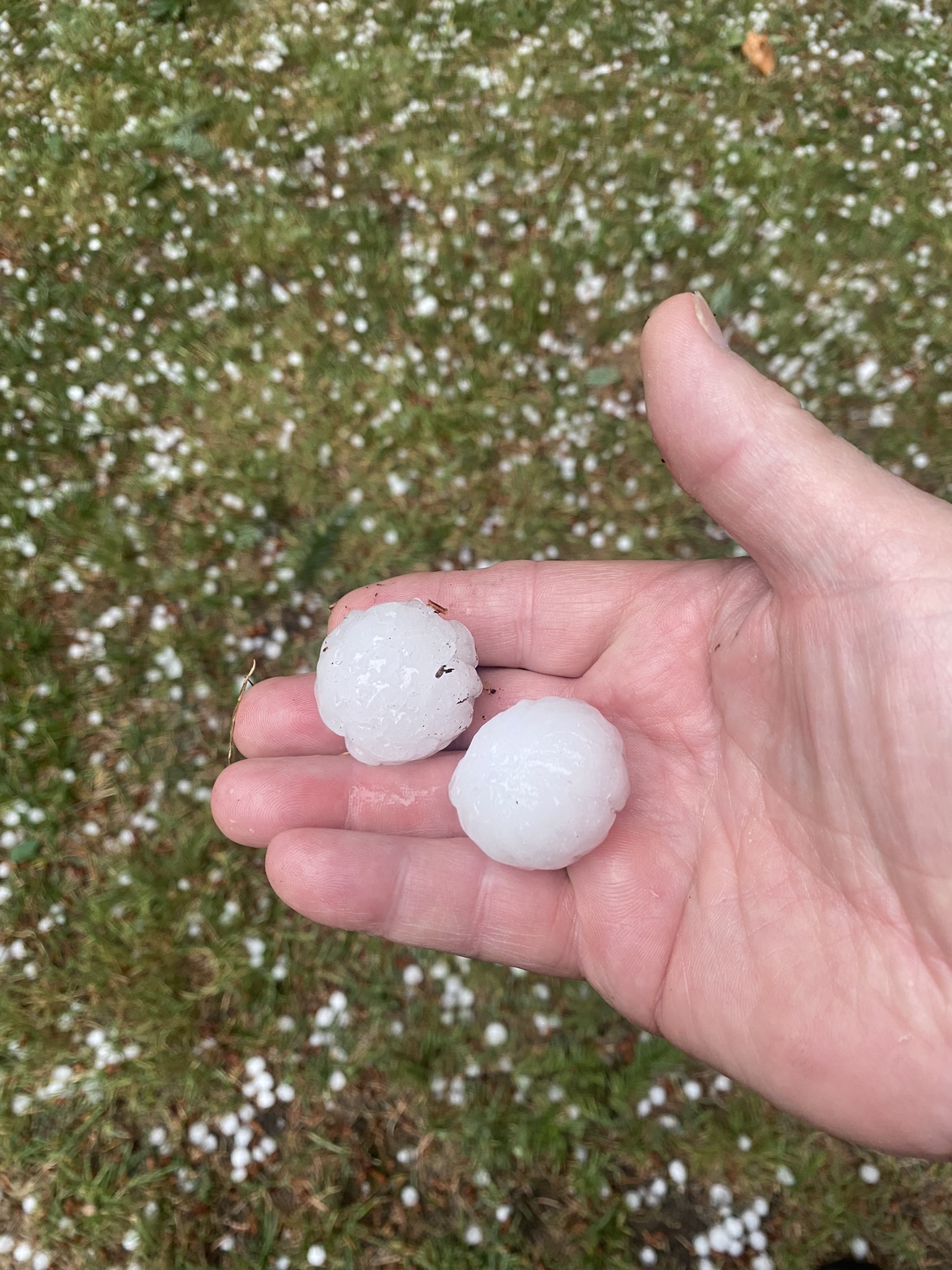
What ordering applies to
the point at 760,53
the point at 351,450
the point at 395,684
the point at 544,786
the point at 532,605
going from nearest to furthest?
the point at 544,786
the point at 395,684
the point at 532,605
the point at 351,450
the point at 760,53

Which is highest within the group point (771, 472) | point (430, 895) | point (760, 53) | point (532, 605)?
point (760, 53)

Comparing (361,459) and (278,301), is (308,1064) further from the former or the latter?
(278,301)

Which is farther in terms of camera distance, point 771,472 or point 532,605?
point 532,605

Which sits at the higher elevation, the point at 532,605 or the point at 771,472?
the point at 771,472

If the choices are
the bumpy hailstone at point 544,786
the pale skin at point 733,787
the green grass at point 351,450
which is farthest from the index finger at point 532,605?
→ the green grass at point 351,450

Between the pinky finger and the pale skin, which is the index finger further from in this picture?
the pinky finger

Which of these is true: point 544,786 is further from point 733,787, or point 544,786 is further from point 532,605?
point 532,605

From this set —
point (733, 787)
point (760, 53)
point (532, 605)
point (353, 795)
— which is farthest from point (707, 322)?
point (760, 53)

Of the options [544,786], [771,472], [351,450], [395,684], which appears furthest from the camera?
[351,450]
